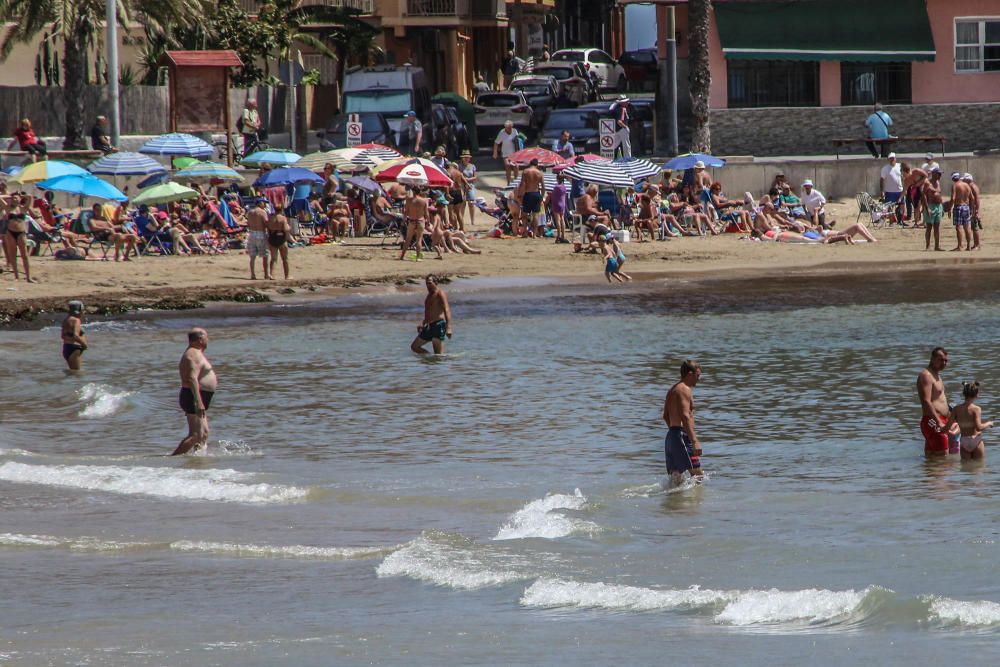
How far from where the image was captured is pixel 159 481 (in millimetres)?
13836

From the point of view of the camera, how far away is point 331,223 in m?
31.0

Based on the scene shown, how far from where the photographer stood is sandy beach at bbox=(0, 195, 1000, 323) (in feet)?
83.1

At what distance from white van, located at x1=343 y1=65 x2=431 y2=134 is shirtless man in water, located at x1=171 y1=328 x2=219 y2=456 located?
80.5ft

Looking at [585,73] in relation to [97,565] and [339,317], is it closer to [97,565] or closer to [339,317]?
[339,317]

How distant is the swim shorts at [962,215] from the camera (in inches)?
1203

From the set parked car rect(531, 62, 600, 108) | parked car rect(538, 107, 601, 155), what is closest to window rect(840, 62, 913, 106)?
parked car rect(538, 107, 601, 155)

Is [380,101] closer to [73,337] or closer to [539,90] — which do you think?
[539,90]

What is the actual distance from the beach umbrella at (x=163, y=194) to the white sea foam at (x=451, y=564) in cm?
1714

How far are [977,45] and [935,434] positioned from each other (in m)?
27.2

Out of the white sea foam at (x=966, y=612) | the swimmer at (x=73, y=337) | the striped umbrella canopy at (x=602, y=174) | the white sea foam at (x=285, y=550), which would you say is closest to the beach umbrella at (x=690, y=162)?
the striped umbrella canopy at (x=602, y=174)

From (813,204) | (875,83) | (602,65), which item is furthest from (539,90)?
(813,204)

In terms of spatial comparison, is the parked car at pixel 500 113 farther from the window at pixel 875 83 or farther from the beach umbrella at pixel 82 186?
the beach umbrella at pixel 82 186

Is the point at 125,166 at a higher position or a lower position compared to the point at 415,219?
higher

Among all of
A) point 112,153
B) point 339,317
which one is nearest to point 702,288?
point 339,317
